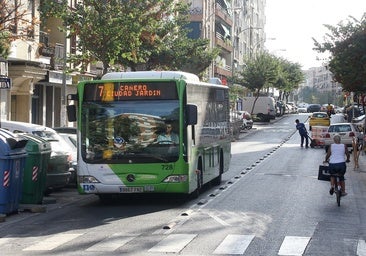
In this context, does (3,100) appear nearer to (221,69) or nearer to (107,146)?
(107,146)

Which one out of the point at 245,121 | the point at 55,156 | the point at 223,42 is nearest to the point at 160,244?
the point at 55,156

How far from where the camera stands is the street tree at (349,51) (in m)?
32.7

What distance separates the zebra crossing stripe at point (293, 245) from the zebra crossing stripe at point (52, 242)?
3502mm

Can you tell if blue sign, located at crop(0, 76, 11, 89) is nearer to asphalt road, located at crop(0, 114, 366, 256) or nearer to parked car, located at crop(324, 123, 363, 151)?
asphalt road, located at crop(0, 114, 366, 256)

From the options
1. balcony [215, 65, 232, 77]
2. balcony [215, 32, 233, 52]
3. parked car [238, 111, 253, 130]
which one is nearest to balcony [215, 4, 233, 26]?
balcony [215, 32, 233, 52]

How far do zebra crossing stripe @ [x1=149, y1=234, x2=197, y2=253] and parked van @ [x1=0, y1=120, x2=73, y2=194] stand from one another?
6668 millimetres

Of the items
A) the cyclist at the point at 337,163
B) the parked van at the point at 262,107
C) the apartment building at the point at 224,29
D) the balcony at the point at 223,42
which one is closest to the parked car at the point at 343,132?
the apartment building at the point at 224,29

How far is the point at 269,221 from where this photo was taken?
14.4 meters

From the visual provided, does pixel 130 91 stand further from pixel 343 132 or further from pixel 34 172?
pixel 343 132

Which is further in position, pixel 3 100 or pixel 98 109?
pixel 3 100

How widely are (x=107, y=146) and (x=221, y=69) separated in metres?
65.5

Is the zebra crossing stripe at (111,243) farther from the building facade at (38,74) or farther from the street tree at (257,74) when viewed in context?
the street tree at (257,74)

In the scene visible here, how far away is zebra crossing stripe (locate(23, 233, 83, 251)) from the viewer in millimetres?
11633

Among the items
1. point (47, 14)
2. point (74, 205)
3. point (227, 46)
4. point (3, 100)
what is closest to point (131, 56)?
point (47, 14)
